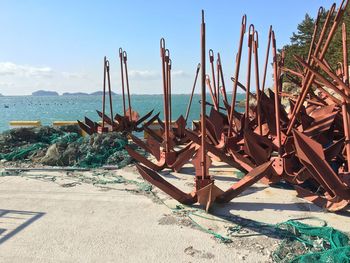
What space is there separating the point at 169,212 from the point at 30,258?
1.41 metres

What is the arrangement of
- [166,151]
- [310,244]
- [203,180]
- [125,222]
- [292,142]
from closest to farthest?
[310,244]
[125,222]
[203,180]
[292,142]
[166,151]

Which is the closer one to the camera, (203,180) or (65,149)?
(203,180)

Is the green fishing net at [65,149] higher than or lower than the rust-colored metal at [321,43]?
lower

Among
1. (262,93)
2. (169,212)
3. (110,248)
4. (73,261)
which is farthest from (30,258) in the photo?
(262,93)

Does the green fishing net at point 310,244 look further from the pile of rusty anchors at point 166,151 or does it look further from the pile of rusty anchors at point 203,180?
the pile of rusty anchors at point 166,151

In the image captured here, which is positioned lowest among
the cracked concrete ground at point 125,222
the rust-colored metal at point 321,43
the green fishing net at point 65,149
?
the cracked concrete ground at point 125,222

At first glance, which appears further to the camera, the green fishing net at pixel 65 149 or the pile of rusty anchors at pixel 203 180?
the green fishing net at pixel 65 149

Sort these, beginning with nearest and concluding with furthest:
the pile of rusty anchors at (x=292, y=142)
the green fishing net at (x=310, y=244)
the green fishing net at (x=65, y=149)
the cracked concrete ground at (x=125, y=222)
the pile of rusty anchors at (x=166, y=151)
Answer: the green fishing net at (x=310, y=244), the cracked concrete ground at (x=125, y=222), the pile of rusty anchors at (x=292, y=142), the pile of rusty anchors at (x=166, y=151), the green fishing net at (x=65, y=149)

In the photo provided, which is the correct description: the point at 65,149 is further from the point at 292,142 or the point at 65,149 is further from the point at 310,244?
the point at 310,244

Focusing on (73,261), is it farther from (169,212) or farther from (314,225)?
(314,225)

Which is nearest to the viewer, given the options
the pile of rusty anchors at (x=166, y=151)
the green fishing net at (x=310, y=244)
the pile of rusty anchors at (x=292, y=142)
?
the green fishing net at (x=310, y=244)

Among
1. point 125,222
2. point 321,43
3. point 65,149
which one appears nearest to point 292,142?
point 321,43

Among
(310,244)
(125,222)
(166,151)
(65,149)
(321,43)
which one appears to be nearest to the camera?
(310,244)

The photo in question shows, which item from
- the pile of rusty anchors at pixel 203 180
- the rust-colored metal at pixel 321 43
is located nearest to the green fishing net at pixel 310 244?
the pile of rusty anchors at pixel 203 180
